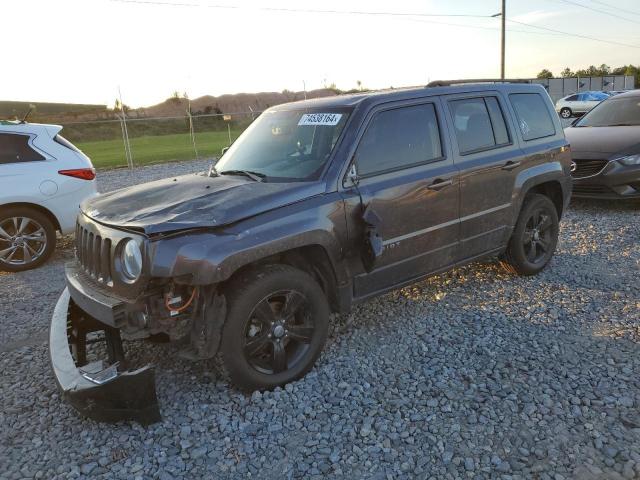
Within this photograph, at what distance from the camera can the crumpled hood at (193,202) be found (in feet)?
9.90

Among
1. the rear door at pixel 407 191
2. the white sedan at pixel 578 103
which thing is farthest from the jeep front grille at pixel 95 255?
the white sedan at pixel 578 103

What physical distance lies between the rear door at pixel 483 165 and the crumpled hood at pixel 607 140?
408 centimetres

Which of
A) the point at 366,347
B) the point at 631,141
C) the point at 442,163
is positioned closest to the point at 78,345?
the point at 366,347

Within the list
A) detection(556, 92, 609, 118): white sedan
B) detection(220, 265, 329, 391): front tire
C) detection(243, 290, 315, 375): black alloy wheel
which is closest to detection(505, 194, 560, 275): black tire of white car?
detection(220, 265, 329, 391): front tire

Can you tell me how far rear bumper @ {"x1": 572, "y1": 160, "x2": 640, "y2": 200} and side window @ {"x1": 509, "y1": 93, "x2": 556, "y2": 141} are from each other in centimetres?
310

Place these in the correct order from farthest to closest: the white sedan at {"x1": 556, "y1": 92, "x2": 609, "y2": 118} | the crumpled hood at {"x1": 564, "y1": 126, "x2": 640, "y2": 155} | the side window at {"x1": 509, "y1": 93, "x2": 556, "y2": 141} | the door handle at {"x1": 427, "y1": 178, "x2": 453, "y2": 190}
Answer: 1. the white sedan at {"x1": 556, "y1": 92, "x2": 609, "y2": 118}
2. the crumpled hood at {"x1": 564, "y1": 126, "x2": 640, "y2": 155}
3. the side window at {"x1": 509, "y1": 93, "x2": 556, "y2": 141}
4. the door handle at {"x1": 427, "y1": 178, "x2": 453, "y2": 190}

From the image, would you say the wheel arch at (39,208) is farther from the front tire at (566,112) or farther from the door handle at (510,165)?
the front tire at (566,112)

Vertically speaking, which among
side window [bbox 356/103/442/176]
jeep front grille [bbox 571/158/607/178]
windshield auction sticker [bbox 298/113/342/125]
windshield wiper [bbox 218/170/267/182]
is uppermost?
windshield auction sticker [bbox 298/113/342/125]

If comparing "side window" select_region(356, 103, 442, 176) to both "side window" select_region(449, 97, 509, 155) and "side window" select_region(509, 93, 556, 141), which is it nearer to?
"side window" select_region(449, 97, 509, 155)

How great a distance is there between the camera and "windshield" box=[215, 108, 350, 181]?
3.74 m

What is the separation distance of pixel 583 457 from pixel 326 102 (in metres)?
3.07

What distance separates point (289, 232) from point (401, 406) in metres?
1.30

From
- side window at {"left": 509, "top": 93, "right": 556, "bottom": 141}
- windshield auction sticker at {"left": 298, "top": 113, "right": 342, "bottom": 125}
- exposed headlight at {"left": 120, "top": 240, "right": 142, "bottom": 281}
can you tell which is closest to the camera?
exposed headlight at {"left": 120, "top": 240, "right": 142, "bottom": 281}

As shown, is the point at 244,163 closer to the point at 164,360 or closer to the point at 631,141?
the point at 164,360
